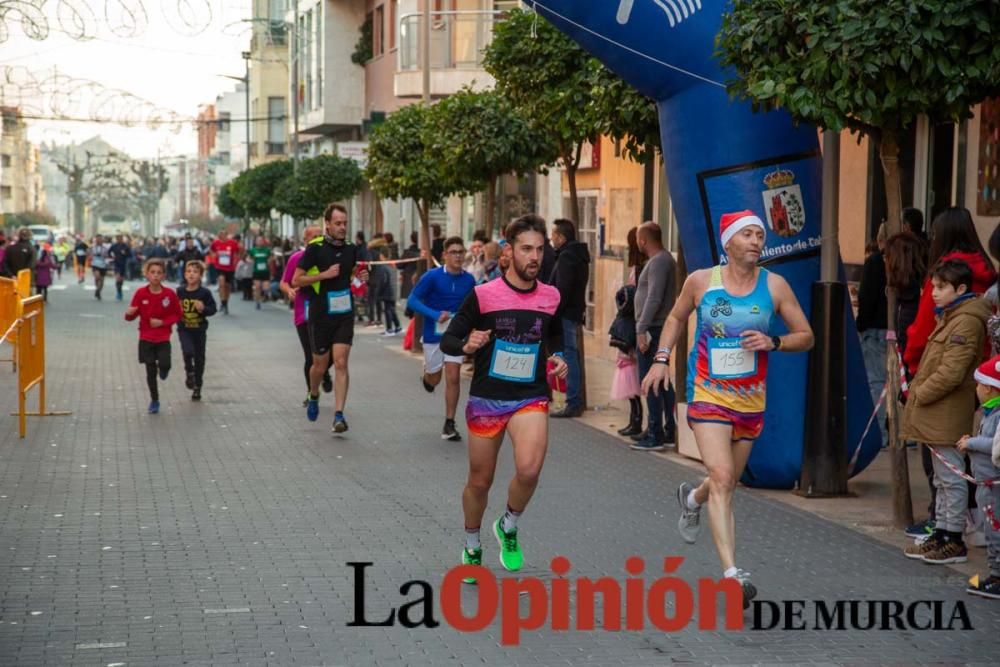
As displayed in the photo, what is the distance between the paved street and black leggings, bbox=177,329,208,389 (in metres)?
0.97

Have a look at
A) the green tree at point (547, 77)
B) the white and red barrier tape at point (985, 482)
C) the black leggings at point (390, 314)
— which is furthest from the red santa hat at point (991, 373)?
the black leggings at point (390, 314)

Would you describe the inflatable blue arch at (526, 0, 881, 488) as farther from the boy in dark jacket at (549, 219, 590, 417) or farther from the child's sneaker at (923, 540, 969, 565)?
the boy in dark jacket at (549, 219, 590, 417)

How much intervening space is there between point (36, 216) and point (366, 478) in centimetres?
13168

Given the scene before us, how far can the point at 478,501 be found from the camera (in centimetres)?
823

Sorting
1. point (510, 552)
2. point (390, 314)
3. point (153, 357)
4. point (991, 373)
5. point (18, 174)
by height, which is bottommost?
point (510, 552)

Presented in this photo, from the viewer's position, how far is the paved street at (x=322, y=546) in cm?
683

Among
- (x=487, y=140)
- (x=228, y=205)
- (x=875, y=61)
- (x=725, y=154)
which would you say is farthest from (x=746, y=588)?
(x=228, y=205)

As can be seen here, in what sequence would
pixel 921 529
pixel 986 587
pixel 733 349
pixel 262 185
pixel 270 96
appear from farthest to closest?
pixel 270 96
pixel 262 185
pixel 921 529
pixel 986 587
pixel 733 349

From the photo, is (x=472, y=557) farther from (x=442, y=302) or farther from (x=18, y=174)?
(x=18, y=174)

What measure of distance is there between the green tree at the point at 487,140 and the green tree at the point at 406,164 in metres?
3.12

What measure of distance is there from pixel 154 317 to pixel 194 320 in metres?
0.82

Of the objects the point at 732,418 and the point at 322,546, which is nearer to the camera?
the point at 732,418

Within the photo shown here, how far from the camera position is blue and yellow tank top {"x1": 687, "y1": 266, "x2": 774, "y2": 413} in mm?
7801

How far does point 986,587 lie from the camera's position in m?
7.96
